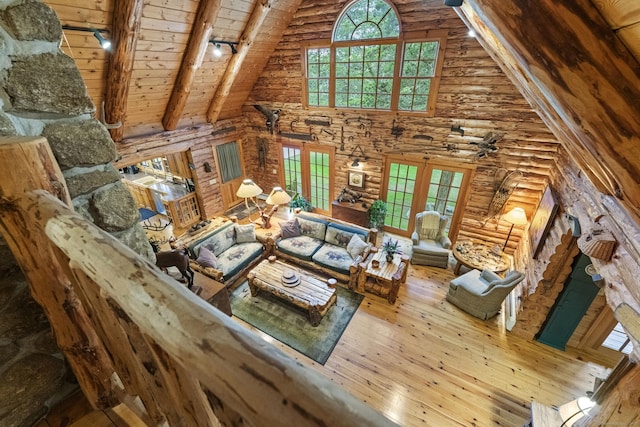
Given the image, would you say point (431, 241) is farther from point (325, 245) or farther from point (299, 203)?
point (299, 203)

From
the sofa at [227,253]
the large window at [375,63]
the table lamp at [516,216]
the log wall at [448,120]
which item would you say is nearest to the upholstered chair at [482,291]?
the table lamp at [516,216]

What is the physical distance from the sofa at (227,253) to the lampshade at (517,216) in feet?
14.4

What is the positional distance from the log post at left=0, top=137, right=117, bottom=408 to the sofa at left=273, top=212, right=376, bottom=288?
3585mm

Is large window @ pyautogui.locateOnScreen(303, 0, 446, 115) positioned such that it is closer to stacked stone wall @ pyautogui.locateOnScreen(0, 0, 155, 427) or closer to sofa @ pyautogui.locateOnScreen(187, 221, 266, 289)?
sofa @ pyautogui.locateOnScreen(187, 221, 266, 289)

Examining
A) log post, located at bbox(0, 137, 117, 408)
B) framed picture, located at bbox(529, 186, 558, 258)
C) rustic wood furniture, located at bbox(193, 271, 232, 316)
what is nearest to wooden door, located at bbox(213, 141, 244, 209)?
rustic wood furniture, located at bbox(193, 271, 232, 316)

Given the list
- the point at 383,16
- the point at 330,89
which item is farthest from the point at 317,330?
the point at 383,16

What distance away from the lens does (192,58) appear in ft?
14.0

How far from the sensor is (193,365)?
484mm

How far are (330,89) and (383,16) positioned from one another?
1.56 metres

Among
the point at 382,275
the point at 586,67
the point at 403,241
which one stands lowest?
the point at 403,241

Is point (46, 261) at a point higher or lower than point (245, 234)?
higher

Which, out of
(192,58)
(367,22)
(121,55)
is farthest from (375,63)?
(121,55)

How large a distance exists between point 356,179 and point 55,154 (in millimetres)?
5528

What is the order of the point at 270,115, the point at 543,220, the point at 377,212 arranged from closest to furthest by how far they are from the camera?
1. the point at 543,220
2. the point at 377,212
3. the point at 270,115
